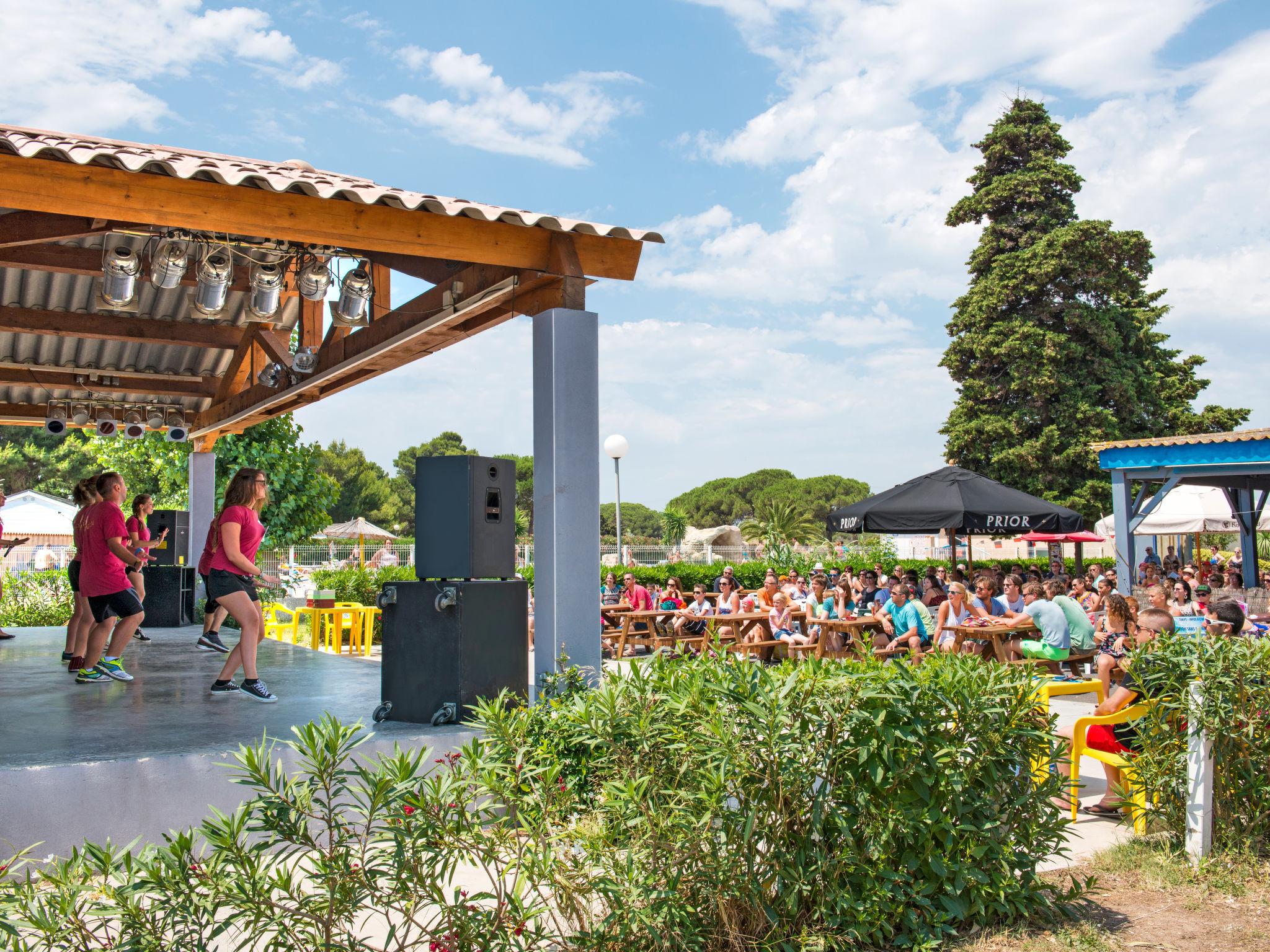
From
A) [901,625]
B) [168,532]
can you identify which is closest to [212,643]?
[168,532]

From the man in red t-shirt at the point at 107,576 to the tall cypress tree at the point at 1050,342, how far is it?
2499cm

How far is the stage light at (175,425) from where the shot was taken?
448 inches

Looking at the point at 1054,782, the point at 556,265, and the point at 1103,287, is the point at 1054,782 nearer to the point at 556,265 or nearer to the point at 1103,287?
the point at 556,265

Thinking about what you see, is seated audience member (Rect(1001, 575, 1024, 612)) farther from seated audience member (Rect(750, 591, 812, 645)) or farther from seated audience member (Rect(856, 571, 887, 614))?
seated audience member (Rect(750, 591, 812, 645))

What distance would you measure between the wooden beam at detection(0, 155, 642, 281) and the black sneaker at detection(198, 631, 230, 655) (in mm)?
4812

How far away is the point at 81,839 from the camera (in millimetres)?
3871

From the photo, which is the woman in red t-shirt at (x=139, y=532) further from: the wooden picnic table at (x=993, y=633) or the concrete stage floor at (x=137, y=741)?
the wooden picnic table at (x=993, y=633)

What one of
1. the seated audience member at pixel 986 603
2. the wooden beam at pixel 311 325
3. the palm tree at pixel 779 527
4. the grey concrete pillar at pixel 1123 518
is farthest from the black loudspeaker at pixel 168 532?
the palm tree at pixel 779 527

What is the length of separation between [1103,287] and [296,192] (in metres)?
28.1

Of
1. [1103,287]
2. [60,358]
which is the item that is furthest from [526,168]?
[1103,287]

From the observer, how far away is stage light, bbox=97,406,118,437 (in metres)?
11.1

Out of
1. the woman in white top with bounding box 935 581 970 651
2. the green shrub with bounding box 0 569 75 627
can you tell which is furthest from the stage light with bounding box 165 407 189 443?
the woman in white top with bounding box 935 581 970 651

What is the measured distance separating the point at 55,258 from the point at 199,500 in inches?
221

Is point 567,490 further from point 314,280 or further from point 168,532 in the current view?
point 168,532
